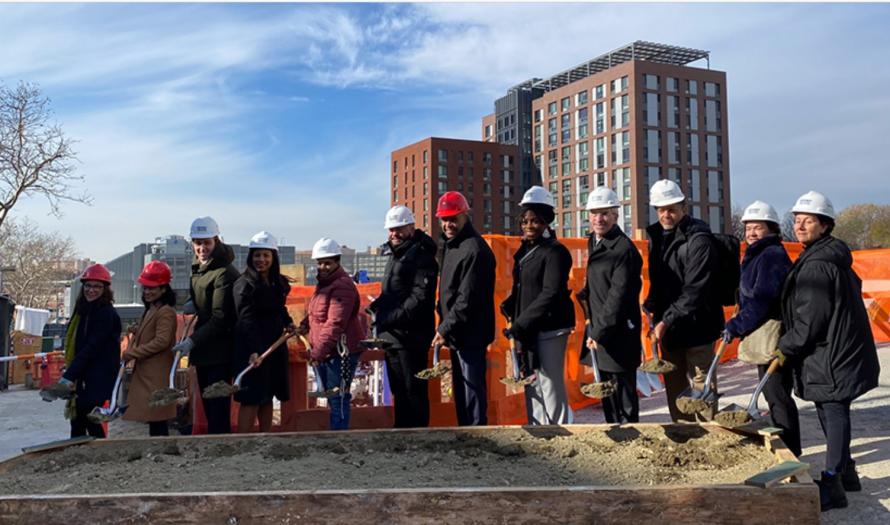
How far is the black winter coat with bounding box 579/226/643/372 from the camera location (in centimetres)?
454

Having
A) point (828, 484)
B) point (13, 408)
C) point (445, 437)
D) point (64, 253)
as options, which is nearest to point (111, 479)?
point (445, 437)

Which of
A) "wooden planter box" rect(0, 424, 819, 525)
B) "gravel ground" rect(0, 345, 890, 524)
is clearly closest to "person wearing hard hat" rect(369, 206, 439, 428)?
"wooden planter box" rect(0, 424, 819, 525)

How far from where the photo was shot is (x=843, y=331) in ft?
12.3

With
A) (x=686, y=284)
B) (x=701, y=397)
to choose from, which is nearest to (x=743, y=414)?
(x=701, y=397)

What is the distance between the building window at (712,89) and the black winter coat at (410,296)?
270 feet

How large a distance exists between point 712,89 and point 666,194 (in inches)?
3260

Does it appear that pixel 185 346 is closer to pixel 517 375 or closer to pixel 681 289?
pixel 517 375

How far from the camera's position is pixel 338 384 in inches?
214

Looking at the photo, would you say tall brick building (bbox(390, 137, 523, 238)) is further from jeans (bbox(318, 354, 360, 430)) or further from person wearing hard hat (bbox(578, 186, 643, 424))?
person wearing hard hat (bbox(578, 186, 643, 424))

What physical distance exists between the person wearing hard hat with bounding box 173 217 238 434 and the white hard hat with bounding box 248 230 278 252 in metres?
0.27

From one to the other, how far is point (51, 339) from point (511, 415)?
12.9 metres

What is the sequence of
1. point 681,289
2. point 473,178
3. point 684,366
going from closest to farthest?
point 681,289 → point 684,366 → point 473,178

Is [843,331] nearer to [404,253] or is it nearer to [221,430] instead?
[404,253]

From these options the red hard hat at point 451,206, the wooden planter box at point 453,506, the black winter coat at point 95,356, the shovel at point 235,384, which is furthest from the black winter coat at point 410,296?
the wooden planter box at point 453,506
